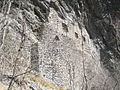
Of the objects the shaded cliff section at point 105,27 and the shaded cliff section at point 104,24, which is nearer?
the shaded cliff section at point 104,24

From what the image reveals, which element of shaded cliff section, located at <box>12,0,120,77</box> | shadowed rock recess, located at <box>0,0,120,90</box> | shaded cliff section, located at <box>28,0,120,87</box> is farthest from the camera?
shaded cliff section, located at <box>28,0,120,87</box>

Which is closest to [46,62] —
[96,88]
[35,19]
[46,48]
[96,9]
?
[46,48]

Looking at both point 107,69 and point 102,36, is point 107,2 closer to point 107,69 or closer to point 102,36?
point 102,36

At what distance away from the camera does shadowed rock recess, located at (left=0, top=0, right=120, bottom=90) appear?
14.7 m

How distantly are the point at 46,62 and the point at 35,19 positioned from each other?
2.14 meters

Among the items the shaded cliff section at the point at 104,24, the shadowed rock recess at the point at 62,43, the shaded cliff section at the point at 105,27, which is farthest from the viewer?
the shaded cliff section at the point at 105,27

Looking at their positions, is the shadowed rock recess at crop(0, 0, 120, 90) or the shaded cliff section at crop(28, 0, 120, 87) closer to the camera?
the shadowed rock recess at crop(0, 0, 120, 90)

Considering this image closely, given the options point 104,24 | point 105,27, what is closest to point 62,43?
point 104,24

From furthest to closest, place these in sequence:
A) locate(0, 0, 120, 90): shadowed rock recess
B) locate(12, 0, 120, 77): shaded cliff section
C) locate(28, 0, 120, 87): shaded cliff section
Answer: locate(28, 0, 120, 87): shaded cliff section < locate(12, 0, 120, 77): shaded cliff section < locate(0, 0, 120, 90): shadowed rock recess

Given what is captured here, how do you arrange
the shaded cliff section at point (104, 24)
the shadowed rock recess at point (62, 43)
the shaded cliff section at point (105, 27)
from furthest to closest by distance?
1. the shaded cliff section at point (105, 27)
2. the shaded cliff section at point (104, 24)
3. the shadowed rock recess at point (62, 43)

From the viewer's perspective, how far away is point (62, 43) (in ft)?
65.2

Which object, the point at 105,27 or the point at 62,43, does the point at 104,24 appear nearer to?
the point at 105,27

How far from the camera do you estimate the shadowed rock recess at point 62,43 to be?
1475 cm

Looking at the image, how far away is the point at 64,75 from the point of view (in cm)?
1930
